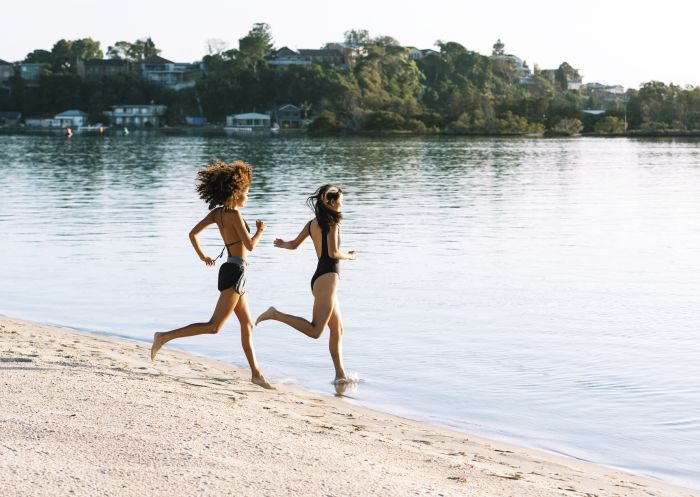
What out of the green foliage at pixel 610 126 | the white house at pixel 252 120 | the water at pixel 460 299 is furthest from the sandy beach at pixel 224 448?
the white house at pixel 252 120

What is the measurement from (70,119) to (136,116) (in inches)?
478

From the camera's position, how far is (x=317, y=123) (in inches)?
5896

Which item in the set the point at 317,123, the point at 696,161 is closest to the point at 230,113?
the point at 317,123

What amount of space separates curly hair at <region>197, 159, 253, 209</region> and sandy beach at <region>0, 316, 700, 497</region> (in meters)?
1.68

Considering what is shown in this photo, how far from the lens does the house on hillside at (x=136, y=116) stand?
18775 cm

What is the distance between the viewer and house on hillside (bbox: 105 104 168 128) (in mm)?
187750

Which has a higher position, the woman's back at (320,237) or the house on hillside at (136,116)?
the house on hillside at (136,116)

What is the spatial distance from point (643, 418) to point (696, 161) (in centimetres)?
6411

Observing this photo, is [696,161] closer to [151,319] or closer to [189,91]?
[151,319]

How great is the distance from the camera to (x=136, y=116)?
18775 centimetres

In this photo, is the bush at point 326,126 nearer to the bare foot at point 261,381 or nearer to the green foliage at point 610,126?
the green foliage at point 610,126

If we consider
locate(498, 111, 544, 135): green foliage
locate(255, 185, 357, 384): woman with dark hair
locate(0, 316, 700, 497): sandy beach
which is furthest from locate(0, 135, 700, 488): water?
locate(498, 111, 544, 135): green foliage

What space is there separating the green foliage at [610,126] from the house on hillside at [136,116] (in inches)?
3339

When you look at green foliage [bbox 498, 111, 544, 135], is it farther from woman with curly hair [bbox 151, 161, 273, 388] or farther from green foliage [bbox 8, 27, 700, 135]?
woman with curly hair [bbox 151, 161, 273, 388]
